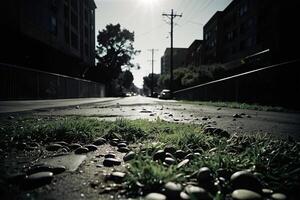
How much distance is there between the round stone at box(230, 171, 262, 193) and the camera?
1306 mm

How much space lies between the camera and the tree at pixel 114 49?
67.3 m

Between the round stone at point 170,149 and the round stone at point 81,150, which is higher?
the round stone at point 170,149

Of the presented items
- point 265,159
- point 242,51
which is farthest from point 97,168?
point 242,51

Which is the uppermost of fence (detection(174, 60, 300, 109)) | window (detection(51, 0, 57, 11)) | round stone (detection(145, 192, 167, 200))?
window (detection(51, 0, 57, 11))

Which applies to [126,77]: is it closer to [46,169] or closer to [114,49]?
[114,49]

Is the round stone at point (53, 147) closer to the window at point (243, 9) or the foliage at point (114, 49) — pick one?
the window at point (243, 9)

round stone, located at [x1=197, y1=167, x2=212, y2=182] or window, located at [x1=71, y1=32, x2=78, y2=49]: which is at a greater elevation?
window, located at [x1=71, y1=32, x2=78, y2=49]

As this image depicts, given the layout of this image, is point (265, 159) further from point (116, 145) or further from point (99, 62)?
point (99, 62)

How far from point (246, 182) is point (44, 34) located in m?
25.3

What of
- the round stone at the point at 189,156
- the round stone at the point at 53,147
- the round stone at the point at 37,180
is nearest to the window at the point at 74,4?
the round stone at the point at 53,147

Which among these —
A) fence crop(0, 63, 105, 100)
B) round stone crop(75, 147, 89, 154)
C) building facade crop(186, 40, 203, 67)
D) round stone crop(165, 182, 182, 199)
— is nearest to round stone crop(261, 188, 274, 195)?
round stone crop(165, 182, 182, 199)

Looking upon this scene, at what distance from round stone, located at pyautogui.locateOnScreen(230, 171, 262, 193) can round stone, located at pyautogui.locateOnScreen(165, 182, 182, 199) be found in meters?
0.33

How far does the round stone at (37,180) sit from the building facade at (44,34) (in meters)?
21.0

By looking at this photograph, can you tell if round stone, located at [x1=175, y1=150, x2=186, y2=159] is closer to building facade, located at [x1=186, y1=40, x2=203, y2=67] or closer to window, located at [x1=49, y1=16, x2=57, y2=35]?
window, located at [x1=49, y1=16, x2=57, y2=35]
